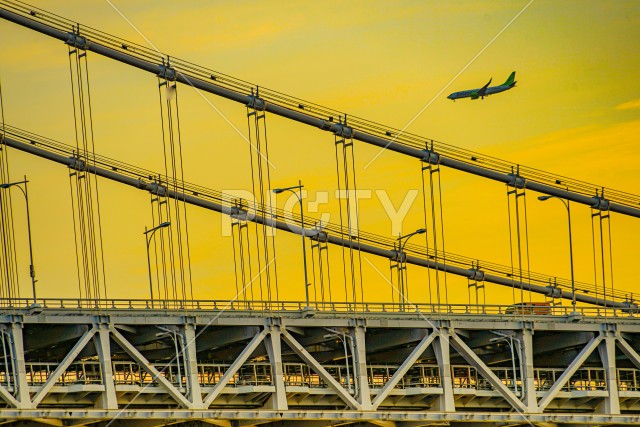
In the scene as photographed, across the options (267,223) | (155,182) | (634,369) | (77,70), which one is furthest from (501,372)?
(77,70)

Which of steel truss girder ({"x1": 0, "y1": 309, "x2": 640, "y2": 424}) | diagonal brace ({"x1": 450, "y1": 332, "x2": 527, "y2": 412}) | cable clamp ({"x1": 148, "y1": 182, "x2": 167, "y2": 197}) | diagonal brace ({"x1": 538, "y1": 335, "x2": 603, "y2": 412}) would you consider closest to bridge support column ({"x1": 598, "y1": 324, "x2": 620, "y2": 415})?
steel truss girder ({"x1": 0, "y1": 309, "x2": 640, "y2": 424})

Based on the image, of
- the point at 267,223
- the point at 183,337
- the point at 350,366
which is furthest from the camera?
the point at 267,223

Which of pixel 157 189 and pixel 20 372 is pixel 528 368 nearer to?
pixel 157 189

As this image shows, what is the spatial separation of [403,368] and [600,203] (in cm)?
2731

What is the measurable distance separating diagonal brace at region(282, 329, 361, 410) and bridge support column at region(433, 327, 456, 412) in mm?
6884

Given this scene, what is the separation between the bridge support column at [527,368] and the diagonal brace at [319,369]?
12920 millimetres

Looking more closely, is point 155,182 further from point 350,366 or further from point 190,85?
point 350,366

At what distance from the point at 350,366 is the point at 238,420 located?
9.35m

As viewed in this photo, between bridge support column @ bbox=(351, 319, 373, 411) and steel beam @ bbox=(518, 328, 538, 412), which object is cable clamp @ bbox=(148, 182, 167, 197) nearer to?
bridge support column @ bbox=(351, 319, 373, 411)

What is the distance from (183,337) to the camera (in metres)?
103

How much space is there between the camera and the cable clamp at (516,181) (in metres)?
126

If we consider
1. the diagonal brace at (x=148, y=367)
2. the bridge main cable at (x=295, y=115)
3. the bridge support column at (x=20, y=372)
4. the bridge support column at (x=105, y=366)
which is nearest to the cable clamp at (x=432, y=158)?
the bridge main cable at (x=295, y=115)

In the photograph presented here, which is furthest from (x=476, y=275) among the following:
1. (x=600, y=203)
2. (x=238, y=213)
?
(x=238, y=213)

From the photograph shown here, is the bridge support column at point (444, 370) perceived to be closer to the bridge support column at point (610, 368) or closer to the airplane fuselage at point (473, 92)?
the bridge support column at point (610, 368)
